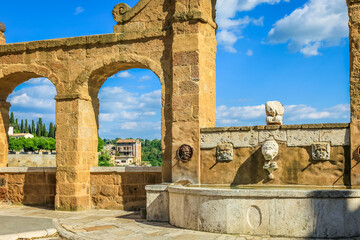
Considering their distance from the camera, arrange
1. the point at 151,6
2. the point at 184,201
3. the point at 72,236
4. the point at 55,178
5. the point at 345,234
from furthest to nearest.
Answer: the point at 55,178
the point at 151,6
the point at 184,201
the point at 72,236
the point at 345,234

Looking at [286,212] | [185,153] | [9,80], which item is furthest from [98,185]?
[286,212]

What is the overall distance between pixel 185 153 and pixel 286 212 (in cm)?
288

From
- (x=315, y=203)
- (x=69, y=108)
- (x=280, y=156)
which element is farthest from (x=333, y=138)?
(x=69, y=108)

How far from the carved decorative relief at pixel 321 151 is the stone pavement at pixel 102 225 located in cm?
251

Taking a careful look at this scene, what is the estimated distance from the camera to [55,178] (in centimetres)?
1009

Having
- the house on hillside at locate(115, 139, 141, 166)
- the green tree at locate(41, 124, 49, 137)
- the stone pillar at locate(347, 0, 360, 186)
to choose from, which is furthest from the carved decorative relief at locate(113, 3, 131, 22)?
the house on hillside at locate(115, 139, 141, 166)

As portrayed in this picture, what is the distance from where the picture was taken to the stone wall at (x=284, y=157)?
7586 mm

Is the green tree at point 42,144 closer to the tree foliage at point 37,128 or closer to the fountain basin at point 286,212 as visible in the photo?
the tree foliage at point 37,128

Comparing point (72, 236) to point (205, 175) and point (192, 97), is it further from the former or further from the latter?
point (192, 97)

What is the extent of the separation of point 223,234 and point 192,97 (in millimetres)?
3165

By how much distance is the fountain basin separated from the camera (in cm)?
589

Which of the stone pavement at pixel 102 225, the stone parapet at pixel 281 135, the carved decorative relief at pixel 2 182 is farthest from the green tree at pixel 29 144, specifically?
the stone parapet at pixel 281 135

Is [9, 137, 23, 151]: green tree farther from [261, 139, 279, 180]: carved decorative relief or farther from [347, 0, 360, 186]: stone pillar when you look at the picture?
[347, 0, 360, 186]: stone pillar

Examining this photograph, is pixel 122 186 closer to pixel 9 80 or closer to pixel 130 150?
pixel 9 80
